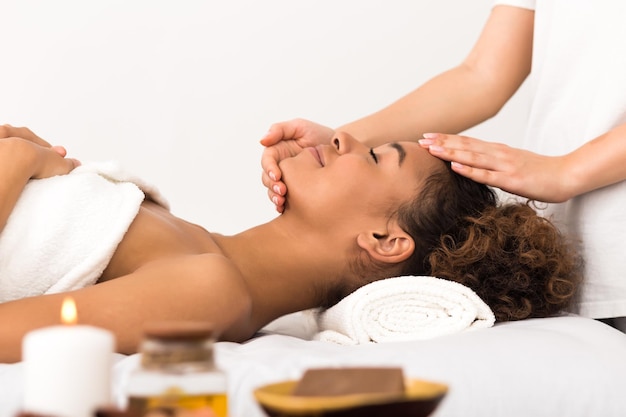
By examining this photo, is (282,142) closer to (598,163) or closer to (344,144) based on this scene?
(344,144)

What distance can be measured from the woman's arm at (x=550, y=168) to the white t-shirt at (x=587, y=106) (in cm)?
11

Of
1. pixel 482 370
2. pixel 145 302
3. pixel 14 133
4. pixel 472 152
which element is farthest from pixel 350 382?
pixel 14 133

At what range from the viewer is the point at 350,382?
94cm

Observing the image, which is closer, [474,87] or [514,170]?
[514,170]

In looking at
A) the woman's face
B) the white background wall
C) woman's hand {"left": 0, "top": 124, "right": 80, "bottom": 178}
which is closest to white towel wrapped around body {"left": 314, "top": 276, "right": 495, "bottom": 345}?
the woman's face

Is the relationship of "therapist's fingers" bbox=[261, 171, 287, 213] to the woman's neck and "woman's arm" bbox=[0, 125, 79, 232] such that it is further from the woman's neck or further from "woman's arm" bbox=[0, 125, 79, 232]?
"woman's arm" bbox=[0, 125, 79, 232]

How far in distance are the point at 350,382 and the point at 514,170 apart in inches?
45.6

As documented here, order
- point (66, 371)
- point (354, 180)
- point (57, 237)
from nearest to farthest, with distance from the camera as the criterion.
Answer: point (66, 371), point (57, 237), point (354, 180)

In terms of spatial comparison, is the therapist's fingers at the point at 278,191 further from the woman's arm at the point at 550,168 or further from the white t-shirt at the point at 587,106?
the white t-shirt at the point at 587,106

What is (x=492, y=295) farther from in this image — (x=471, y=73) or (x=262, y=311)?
(x=471, y=73)

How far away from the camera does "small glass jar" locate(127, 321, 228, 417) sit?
0.86 meters

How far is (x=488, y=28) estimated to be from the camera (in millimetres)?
2592

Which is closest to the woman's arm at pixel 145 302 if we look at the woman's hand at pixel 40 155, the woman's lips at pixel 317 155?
the woman's hand at pixel 40 155

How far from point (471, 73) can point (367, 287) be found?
0.97 metres
